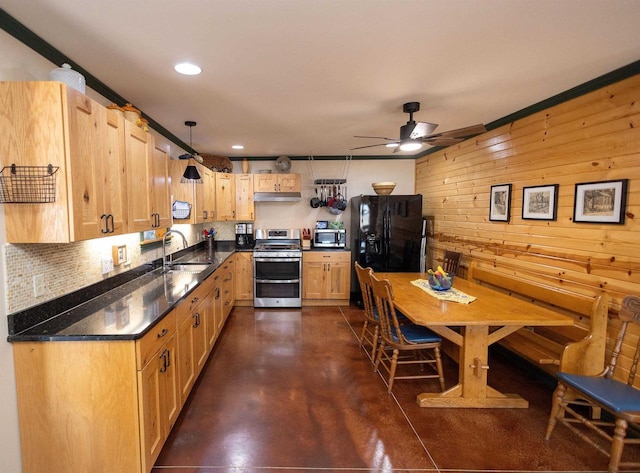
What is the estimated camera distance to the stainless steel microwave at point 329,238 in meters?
5.12

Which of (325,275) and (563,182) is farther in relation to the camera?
(325,275)

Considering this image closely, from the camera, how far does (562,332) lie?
7.95 ft

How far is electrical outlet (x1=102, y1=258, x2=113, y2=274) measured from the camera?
2273 mm

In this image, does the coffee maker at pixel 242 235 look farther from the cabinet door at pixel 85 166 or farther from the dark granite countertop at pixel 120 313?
the cabinet door at pixel 85 166

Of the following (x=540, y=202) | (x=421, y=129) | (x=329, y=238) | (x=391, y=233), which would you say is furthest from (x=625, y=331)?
(x=329, y=238)

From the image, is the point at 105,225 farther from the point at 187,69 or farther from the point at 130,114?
the point at 187,69

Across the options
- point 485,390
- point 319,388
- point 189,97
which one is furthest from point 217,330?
point 485,390

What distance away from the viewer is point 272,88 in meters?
2.42

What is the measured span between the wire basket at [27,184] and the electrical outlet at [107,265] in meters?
0.92

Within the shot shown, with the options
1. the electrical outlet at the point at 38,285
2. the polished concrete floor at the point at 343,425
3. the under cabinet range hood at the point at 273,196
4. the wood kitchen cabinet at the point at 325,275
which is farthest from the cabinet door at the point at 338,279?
the electrical outlet at the point at 38,285

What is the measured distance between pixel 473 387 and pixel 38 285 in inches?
115

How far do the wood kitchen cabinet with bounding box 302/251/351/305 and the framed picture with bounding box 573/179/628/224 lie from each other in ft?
9.66

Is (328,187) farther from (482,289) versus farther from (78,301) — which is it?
(78,301)

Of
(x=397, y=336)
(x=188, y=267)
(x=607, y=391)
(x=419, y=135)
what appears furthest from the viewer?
(x=188, y=267)
